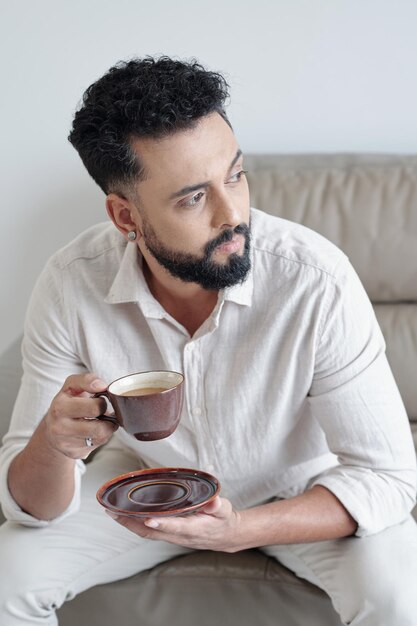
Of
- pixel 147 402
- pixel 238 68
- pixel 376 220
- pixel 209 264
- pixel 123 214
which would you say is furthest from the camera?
pixel 238 68

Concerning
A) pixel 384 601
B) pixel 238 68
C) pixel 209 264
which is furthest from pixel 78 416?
pixel 238 68

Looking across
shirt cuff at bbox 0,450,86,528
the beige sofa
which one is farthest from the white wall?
shirt cuff at bbox 0,450,86,528

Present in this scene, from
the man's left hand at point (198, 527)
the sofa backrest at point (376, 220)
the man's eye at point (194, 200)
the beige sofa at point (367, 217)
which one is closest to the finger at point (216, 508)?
the man's left hand at point (198, 527)

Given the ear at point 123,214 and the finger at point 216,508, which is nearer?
the finger at point 216,508

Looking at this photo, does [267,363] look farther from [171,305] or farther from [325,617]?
[325,617]

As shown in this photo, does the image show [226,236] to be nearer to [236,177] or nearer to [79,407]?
[236,177]

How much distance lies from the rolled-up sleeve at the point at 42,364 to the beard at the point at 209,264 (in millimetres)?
240

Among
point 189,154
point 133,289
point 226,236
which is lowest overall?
point 133,289

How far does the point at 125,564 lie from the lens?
1.74 metres

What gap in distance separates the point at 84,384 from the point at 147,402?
0.15 metres

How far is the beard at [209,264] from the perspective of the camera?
1.57 m

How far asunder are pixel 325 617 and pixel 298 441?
12.8 inches

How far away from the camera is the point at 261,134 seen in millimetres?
2510

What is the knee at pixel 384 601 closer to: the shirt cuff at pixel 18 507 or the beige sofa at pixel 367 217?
the shirt cuff at pixel 18 507
